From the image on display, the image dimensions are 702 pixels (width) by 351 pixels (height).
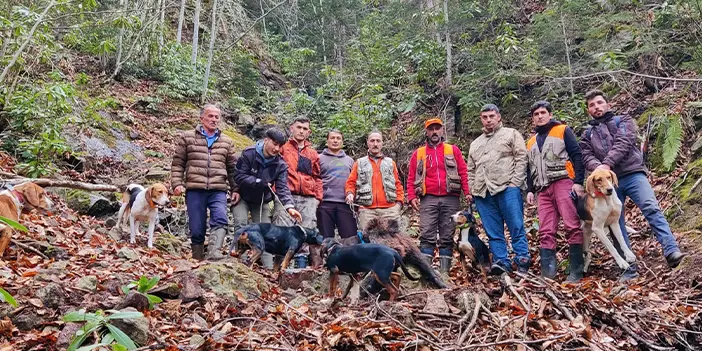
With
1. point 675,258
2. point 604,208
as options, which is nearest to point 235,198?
point 604,208

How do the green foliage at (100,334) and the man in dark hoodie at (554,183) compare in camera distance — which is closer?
the green foliage at (100,334)

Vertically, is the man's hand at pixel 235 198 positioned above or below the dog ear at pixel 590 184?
below

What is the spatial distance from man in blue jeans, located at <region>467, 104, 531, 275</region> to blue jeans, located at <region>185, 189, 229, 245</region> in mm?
3365

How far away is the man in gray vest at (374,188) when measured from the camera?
7094 millimetres

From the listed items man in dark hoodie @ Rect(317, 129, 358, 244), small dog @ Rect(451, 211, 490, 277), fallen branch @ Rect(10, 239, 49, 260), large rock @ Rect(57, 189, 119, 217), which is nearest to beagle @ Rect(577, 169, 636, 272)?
small dog @ Rect(451, 211, 490, 277)

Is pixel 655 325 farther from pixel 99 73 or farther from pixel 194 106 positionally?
pixel 99 73

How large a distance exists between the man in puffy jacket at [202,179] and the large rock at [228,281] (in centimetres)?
152

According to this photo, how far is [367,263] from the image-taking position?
4.75 metres

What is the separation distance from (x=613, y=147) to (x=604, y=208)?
2.44ft

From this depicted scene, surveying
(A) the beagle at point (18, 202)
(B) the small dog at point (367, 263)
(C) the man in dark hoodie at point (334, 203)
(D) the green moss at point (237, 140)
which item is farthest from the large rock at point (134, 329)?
(D) the green moss at point (237, 140)

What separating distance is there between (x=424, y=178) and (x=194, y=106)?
12.5 m

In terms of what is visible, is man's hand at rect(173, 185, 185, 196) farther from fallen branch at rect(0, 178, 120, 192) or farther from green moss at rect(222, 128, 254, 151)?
green moss at rect(222, 128, 254, 151)

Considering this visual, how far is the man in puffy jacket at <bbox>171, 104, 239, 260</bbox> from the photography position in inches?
257

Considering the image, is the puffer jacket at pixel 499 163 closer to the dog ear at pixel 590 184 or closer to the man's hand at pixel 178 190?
the dog ear at pixel 590 184
